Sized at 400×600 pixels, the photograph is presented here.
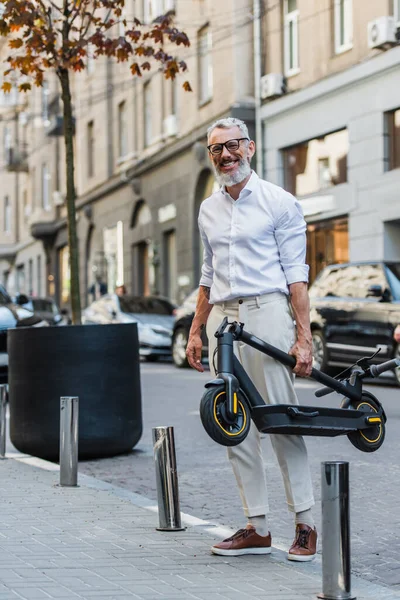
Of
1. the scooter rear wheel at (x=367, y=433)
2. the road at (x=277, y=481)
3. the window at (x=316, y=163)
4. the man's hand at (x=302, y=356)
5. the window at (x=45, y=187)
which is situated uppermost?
the window at (x=45, y=187)

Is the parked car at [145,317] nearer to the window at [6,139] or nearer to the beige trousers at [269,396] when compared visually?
the beige trousers at [269,396]

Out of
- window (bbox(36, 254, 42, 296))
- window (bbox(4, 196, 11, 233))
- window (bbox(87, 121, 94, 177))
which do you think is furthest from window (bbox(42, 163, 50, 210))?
window (bbox(4, 196, 11, 233))

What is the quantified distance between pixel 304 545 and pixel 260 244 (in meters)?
1.41

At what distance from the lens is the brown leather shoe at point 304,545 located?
5406 millimetres

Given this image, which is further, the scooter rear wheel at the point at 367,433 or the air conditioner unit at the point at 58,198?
the air conditioner unit at the point at 58,198

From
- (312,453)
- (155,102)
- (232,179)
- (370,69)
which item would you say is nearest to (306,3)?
(370,69)

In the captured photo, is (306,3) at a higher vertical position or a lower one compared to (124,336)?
higher

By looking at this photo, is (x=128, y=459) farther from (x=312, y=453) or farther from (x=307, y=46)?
(x=307, y=46)

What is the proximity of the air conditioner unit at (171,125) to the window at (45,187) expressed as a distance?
18.4 meters

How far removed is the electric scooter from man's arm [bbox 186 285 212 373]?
1.16ft

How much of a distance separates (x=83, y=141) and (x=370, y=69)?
2212cm

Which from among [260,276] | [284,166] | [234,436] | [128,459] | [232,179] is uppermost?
[284,166]

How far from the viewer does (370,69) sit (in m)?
23.9

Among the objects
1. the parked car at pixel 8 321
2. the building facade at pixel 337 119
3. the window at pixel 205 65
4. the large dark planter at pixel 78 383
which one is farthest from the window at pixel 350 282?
the window at pixel 205 65
